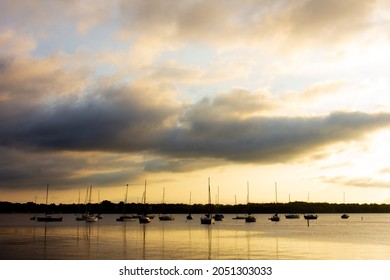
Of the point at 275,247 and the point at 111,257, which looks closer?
the point at 111,257

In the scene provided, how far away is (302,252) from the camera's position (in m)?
62.6

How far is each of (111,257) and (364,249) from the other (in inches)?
1396
